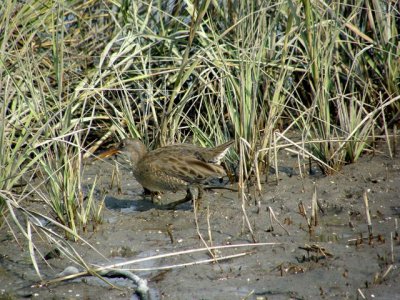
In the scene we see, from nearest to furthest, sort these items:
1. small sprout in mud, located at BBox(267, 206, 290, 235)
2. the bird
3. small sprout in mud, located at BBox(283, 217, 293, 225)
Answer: small sprout in mud, located at BBox(267, 206, 290, 235) → small sprout in mud, located at BBox(283, 217, 293, 225) → the bird

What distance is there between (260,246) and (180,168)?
1.20 metres

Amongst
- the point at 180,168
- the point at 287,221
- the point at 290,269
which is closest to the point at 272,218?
the point at 287,221

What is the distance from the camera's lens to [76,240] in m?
6.34

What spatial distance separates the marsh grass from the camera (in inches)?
266

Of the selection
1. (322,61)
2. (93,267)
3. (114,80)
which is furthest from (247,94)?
(93,267)

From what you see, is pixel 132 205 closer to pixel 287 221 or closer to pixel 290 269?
pixel 287 221

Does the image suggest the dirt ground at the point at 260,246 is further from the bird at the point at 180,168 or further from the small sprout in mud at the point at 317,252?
the bird at the point at 180,168

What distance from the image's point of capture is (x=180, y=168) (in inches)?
274

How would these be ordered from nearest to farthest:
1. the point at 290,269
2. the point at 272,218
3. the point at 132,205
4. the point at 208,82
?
1. the point at 290,269
2. the point at 272,218
3. the point at 132,205
4. the point at 208,82

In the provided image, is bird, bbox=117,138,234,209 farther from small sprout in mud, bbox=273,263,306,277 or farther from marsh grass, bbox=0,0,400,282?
small sprout in mud, bbox=273,263,306,277

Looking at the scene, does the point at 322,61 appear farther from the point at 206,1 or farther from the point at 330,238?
the point at 330,238

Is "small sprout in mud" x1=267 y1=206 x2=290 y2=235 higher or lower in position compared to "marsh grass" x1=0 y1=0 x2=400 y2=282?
lower

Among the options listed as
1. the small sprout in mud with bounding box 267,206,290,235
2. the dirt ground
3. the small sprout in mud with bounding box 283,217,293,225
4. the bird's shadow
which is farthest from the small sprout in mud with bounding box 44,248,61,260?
the small sprout in mud with bounding box 283,217,293,225

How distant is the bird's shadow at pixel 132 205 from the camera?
707cm
